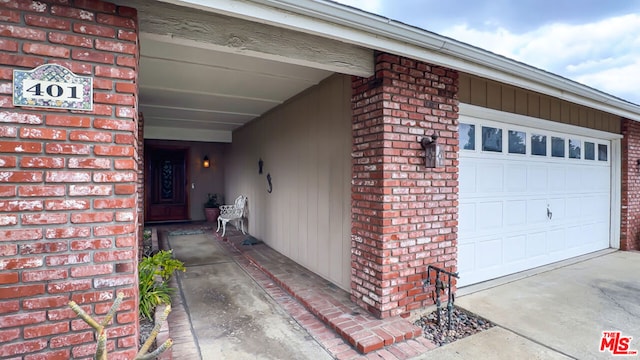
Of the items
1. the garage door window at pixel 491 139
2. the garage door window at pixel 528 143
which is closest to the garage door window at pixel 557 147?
the garage door window at pixel 528 143

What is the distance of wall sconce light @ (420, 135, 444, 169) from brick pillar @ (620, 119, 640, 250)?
5.22 m

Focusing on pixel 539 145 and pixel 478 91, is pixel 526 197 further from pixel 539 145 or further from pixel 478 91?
pixel 478 91

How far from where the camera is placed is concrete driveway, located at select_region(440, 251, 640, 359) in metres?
2.45

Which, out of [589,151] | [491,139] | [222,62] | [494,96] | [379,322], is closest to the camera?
[379,322]

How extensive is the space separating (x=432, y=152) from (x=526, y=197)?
2.38 metres

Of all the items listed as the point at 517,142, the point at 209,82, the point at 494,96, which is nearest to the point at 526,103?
the point at 517,142

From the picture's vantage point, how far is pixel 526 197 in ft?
A: 14.5

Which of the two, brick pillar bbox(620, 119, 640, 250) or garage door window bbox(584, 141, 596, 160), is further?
brick pillar bbox(620, 119, 640, 250)

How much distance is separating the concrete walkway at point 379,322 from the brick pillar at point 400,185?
0.36 m

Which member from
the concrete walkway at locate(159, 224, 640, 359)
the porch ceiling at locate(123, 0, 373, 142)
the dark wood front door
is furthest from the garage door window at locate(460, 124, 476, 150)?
the dark wood front door

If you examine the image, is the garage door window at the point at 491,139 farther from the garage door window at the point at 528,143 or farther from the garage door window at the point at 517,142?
the garage door window at the point at 517,142

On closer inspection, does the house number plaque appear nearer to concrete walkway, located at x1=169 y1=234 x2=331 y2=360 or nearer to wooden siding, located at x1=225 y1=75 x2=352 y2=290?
concrete walkway, located at x1=169 y1=234 x2=331 y2=360
